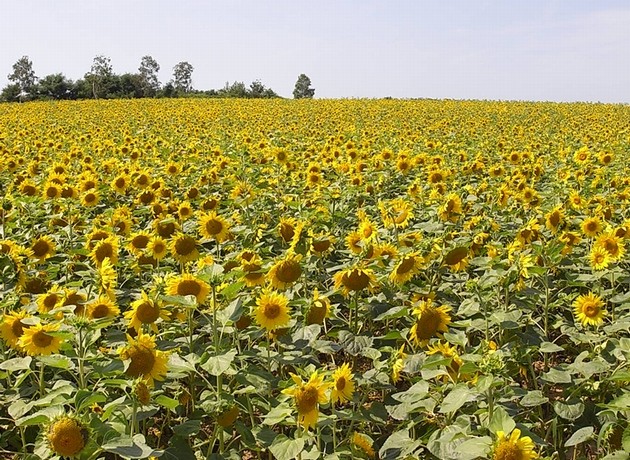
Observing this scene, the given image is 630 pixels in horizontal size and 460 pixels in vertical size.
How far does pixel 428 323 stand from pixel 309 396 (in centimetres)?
81

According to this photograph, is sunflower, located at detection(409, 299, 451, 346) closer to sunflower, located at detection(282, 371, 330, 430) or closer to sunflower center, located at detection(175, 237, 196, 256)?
sunflower, located at detection(282, 371, 330, 430)

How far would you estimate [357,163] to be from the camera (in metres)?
6.34

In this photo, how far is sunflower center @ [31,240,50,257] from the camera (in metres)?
3.79

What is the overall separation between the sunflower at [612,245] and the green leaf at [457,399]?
1.78 meters

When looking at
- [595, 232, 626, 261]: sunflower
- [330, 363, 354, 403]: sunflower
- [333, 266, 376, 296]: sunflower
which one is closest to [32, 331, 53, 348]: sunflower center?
[330, 363, 354, 403]: sunflower

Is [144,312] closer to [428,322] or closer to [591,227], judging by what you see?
[428,322]

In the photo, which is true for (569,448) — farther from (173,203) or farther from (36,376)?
(173,203)

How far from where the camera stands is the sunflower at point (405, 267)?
2988mm

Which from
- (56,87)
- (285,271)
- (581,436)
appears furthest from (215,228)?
(56,87)

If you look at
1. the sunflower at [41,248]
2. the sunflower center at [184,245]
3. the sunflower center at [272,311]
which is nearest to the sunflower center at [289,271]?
the sunflower center at [272,311]

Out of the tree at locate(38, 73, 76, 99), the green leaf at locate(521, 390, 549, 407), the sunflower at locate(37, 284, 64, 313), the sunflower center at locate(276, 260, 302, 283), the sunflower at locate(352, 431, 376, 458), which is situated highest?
the tree at locate(38, 73, 76, 99)

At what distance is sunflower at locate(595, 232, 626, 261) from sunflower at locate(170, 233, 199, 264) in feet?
7.46

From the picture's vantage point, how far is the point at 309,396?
6.71 feet

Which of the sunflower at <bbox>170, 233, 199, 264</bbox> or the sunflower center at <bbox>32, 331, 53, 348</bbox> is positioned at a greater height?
the sunflower at <bbox>170, 233, 199, 264</bbox>
